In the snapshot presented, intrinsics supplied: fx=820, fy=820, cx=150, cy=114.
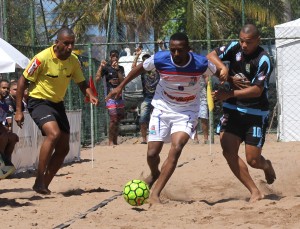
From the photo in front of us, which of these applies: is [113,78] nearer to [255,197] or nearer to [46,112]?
[46,112]

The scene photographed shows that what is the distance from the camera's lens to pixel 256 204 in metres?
8.46

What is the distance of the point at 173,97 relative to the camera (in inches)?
347

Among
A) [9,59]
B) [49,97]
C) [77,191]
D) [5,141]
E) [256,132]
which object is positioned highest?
[9,59]

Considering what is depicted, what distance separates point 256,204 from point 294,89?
10.3m

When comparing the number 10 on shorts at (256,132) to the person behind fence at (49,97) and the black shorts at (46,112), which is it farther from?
the black shorts at (46,112)

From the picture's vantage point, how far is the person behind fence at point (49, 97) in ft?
30.9

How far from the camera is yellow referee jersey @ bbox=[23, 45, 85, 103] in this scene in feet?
31.1

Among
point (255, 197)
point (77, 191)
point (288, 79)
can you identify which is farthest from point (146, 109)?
point (255, 197)

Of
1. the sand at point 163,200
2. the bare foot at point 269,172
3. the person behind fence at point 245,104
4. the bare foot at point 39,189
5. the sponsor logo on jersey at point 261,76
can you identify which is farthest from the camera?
the bare foot at point 39,189

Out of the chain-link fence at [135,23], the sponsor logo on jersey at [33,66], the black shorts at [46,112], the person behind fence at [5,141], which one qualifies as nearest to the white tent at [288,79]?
the chain-link fence at [135,23]

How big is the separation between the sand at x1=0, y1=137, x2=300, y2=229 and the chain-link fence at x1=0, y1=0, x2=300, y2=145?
4.40 metres

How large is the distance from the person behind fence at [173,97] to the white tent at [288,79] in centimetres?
974

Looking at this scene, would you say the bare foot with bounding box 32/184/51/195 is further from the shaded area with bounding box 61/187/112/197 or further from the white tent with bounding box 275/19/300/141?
the white tent with bounding box 275/19/300/141

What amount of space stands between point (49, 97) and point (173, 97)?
1.64 m
